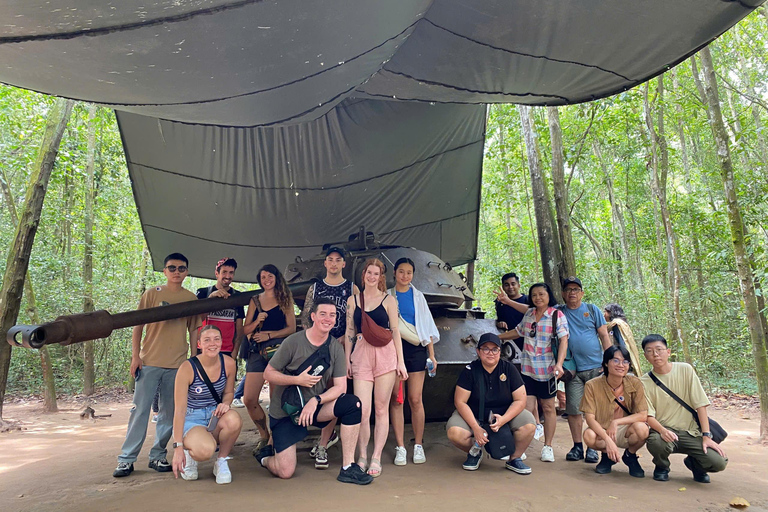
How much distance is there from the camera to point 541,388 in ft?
15.6

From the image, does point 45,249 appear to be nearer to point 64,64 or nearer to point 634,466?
point 64,64

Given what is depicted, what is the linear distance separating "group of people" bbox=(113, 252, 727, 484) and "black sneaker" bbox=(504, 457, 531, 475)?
0.01m

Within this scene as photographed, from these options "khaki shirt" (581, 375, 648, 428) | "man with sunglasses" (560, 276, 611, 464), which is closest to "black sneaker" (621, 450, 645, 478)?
"khaki shirt" (581, 375, 648, 428)

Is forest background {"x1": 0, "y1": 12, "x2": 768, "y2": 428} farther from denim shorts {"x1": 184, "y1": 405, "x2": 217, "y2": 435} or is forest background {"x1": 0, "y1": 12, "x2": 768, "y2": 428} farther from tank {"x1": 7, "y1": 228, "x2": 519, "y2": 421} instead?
denim shorts {"x1": 184, "y1": 405, "x2": 217, "y2": 435}

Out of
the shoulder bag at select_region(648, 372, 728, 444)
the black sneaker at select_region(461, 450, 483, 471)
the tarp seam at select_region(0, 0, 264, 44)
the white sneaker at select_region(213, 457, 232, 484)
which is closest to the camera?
the tarp seam at select_region(0, 0, 264, 44)

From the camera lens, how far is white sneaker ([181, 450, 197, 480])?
12.3ft

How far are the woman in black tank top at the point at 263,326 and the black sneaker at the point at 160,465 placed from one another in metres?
0.75

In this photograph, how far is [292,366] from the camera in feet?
13.0

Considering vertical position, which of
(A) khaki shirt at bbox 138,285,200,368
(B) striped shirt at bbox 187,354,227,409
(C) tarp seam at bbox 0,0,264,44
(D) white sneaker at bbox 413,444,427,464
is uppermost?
(C) tarp seam at bbox 0,0,264,44

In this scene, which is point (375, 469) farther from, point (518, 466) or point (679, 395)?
point (679, 395)

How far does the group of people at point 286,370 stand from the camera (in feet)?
12.7

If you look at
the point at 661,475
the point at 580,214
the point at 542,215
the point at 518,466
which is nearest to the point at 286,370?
the point at 518,466

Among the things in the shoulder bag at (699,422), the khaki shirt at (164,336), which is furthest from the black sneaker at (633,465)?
the khaki shirt at (164,336)

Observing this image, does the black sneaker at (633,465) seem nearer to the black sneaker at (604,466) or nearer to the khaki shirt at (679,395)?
the black sneaker at (604,466)
